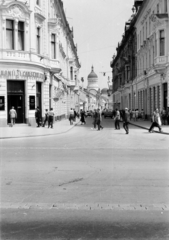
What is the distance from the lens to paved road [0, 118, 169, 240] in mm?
4832

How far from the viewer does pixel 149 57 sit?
41.2 meters

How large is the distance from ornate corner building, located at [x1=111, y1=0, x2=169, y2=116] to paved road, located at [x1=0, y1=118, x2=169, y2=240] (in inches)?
934

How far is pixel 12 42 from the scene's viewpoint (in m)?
28.0

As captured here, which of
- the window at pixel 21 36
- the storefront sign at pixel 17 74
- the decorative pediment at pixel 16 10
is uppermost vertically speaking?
the decorative pediment at pixel 16 10

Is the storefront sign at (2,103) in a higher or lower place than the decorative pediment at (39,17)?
lower

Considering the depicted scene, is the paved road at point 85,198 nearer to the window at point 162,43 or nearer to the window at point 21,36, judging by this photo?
the window at point 21,36

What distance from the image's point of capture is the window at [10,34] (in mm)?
27766

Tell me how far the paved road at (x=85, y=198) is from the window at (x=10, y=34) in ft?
60.5

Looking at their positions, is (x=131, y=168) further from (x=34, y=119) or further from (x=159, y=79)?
(x=159, y=79)

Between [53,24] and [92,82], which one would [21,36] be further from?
[92,82]

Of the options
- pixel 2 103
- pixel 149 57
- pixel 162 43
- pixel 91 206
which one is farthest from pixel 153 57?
pixel 91 206

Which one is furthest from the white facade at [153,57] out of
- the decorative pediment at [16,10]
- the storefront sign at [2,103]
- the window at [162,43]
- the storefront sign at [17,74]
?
the storefront sign at [2,103]

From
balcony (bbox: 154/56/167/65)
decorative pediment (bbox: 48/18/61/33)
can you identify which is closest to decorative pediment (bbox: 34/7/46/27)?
decorative pediment (bbox: 48/18/61/33)

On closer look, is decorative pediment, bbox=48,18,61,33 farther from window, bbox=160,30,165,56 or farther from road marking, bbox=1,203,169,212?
road marking, bbox=1,203,169,212
